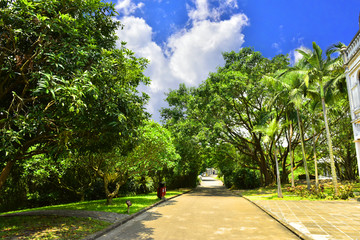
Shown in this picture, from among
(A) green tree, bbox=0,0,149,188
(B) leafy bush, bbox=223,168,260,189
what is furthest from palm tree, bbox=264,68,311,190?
(B) leafy bush, bbox=223,168,260,189

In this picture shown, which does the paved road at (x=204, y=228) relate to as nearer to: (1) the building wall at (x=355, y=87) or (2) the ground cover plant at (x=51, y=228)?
(2) the ground cover plant at (x=51, y=228)

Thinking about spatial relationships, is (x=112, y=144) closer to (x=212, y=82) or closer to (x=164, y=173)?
(x=212, y=82)

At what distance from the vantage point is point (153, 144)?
17516 mm

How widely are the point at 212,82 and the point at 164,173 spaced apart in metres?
A: 12.6

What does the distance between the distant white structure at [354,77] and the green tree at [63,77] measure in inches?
505

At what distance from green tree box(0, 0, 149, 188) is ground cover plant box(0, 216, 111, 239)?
2349 mm

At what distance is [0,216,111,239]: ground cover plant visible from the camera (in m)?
7.20

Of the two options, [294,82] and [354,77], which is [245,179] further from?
[354,77]

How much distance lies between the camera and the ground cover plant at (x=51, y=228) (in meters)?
7.20

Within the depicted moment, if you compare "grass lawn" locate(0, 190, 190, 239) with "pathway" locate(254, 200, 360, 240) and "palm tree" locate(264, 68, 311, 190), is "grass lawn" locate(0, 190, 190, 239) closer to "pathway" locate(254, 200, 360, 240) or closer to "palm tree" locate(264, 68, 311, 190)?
"pathway" locate(254, 200, 360, 240)

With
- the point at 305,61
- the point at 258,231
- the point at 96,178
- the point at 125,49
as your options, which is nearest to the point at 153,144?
the point at 96,178

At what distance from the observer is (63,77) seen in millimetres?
6512

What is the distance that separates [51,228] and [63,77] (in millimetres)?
5274

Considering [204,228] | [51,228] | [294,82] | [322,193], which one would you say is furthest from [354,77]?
[51,228]
